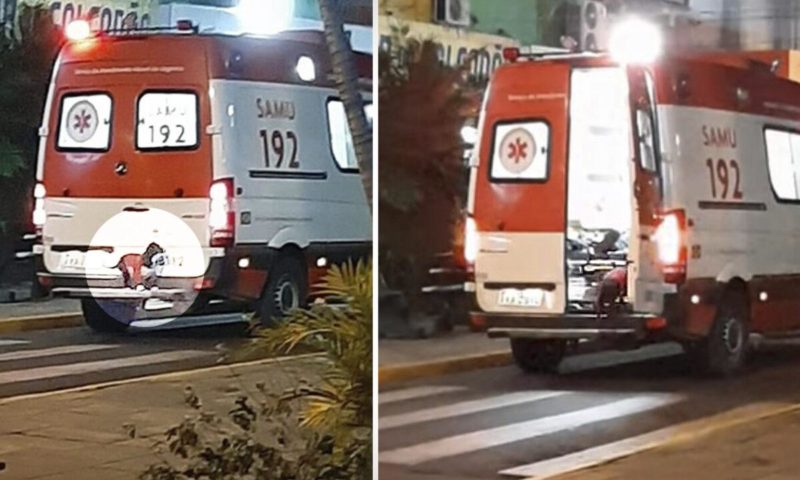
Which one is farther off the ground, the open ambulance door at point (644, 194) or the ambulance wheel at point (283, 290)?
the open ambulance door at point (644, 194)

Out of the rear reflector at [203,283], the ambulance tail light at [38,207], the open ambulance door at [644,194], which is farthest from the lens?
the rear reflector at [203,283]

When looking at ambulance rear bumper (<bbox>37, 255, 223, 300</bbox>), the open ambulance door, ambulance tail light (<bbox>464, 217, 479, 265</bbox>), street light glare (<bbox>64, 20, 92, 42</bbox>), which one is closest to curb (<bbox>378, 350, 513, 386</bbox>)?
ambulance tail light (<bbox>464, 217, 479, 265</bbox>)

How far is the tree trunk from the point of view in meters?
3.13

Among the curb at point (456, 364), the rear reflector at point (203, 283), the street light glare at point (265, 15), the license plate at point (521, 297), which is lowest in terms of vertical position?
the curb at point (456, 364)

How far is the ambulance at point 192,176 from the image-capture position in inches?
120

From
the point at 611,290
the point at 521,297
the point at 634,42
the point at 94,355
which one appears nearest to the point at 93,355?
the point at 94,355

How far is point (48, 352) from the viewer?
300 centimetres

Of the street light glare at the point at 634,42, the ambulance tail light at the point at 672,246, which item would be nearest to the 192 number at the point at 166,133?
the street light glare at the point at 634,42

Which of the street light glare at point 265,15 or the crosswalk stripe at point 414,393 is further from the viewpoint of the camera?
the street light glare at point 265,15

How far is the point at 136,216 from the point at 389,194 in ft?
2.04

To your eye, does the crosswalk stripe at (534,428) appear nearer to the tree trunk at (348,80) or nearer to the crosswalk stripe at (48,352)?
the tree trunk at (348,80)

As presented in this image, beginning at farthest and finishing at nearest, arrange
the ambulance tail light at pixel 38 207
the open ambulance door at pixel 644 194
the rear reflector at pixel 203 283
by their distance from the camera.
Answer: the rear reflector at pixel 203 283, the ambulance tail light at pixel 38 207, the open ambulance door at pixel 644 194

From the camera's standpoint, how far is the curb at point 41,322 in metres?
2.98

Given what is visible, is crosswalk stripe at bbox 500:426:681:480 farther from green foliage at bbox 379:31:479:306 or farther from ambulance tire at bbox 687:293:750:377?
green foliage at bbox 379:31:479:306
